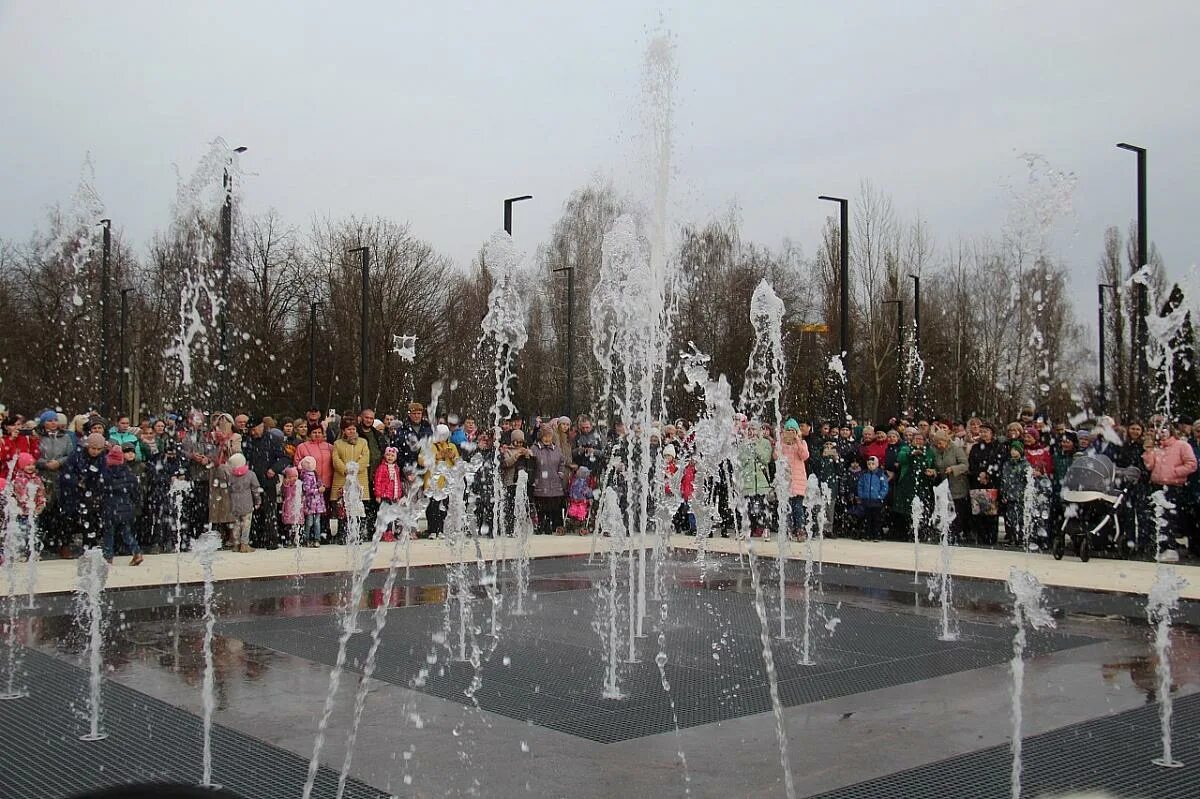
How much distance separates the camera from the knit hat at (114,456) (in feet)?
44.0

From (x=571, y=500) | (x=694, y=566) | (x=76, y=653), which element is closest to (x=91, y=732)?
(x=76, y=653)

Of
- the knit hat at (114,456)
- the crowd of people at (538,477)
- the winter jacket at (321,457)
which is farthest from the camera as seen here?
the winter jacket at (321,457)

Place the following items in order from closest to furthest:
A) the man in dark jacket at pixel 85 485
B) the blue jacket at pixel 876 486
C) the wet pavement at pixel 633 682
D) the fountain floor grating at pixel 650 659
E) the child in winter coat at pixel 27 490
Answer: the wet pavement at pixel 633 682 → the fountain floor grating at pixel 650 659 → the child in winter coat at pixel 27 490 → the man in dark jacket at pixel 85 485 → the blue jacket at pixel 876 486

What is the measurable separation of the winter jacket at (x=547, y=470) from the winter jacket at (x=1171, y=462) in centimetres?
852

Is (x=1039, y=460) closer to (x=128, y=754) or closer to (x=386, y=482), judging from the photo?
(x=386, y=482)

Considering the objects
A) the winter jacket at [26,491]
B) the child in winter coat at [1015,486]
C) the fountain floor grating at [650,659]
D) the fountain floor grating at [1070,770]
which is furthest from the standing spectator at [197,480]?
the fountain floor grating at [1070,770]

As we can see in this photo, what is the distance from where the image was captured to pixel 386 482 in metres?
16.5

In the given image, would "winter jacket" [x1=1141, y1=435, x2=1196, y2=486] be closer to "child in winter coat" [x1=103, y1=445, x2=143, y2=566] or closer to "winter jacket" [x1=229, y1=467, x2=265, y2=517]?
"winter jacket" [x1=229, y1=467, x2=265, y2=517]

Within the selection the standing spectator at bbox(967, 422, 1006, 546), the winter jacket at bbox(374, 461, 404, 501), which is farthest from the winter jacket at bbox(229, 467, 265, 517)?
the standing spectator at bbox(967, 422, 1006, 546)

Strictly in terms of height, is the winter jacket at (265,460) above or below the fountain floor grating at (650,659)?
above

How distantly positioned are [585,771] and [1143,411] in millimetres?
15225

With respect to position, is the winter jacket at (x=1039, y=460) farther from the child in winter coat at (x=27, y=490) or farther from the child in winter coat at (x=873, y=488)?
the child in winter coat at (x=27, y=490)

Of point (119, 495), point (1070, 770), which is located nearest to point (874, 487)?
point (119, 495)

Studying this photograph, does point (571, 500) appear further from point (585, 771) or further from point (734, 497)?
point (585, 771)
